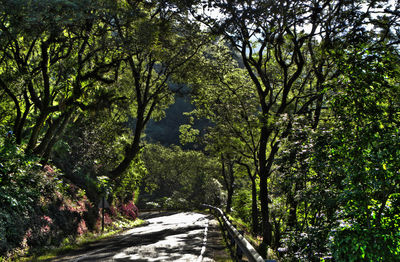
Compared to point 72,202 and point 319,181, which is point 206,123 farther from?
point 319,181

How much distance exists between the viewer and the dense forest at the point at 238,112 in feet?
19.8

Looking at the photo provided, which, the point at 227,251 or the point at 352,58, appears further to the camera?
the point at 227,251

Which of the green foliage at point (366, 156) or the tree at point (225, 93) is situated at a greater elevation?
the tree at point (225, 93)

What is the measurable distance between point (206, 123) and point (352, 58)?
110 meters

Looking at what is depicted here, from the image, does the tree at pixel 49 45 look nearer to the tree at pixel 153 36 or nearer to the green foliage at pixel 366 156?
the tree at pixel 153 36

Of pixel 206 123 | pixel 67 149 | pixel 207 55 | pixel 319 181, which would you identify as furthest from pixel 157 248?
pixel 206 123

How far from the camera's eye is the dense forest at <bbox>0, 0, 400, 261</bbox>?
6.03 m

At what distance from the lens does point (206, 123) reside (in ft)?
383

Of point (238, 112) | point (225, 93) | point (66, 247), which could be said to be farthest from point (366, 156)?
point (225, 93)

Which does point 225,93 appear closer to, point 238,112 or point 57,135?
point 238,112

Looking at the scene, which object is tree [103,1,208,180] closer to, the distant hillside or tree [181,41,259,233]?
tree [181,41,259,233]

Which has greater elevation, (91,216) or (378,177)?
(378,177)

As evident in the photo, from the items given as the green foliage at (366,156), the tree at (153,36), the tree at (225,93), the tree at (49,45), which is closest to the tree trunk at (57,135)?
the tree at (49,45)

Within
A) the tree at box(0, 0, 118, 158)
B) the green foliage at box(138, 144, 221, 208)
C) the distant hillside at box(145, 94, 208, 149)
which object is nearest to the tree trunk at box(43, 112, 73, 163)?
the tree at box(0, 0, 118, 158)
